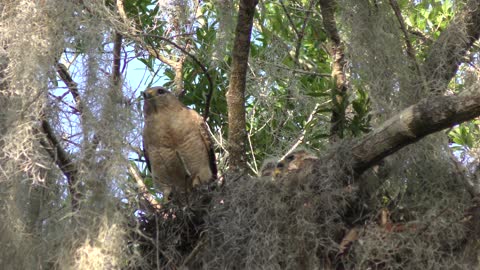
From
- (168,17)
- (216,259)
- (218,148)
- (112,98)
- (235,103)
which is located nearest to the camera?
(112,98)

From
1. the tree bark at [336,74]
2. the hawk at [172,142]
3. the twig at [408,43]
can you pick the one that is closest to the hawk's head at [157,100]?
the hawk at [172,142]

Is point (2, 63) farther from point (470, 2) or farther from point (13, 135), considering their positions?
point (470, 2)

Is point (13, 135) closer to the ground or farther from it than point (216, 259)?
farther from it

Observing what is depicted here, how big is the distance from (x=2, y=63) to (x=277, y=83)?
3.21 m

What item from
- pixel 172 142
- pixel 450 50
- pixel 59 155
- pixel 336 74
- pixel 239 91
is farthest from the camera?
pixel 172 142

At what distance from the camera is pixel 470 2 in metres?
4.80

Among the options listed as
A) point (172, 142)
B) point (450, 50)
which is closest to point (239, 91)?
point (172, 142)

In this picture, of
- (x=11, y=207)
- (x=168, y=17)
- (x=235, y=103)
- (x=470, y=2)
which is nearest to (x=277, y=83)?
(x=168, y=17)

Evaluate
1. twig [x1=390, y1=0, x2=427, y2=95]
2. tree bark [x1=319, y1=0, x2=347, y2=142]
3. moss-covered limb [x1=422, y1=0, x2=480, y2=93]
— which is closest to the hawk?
tree bark [x1=319, y1=0, x2=347, y2=142]

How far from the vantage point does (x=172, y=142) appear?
18.5 feet

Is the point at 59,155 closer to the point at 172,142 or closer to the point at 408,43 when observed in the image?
the point at 172,142

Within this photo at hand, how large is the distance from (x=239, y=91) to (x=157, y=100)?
0.74 m

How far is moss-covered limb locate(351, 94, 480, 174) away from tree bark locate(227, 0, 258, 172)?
1.10 m

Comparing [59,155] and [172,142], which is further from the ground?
[172,142]
